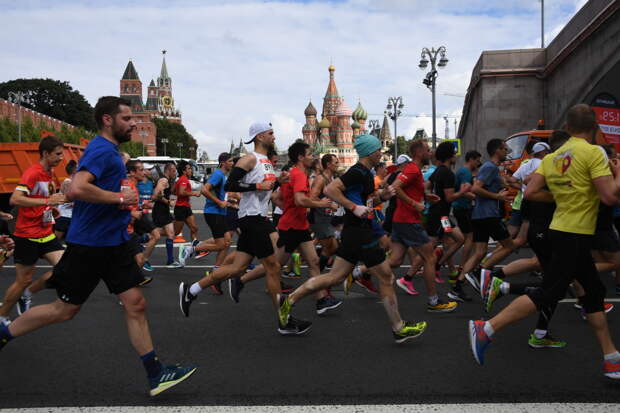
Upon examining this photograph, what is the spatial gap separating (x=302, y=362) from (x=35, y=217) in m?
3.02

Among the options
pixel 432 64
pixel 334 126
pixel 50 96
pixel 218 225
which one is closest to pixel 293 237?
pixel 218 225

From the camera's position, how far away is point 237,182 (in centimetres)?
564

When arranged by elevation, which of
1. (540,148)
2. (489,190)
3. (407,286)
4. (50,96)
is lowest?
(407,286)

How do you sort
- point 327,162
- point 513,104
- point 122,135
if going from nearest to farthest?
point 122,135
point 327,162
point 513,104

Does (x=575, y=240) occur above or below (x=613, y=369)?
above

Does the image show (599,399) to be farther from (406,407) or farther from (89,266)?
(89,266)

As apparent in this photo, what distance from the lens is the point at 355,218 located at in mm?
5316

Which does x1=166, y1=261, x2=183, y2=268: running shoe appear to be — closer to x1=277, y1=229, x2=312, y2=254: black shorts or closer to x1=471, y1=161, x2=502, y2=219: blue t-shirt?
x1=277, y1=229, x2=312, y2=254: black shorts

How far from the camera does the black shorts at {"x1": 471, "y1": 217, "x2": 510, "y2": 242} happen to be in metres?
7.37

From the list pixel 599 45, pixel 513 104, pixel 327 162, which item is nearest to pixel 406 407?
pixel 327 162

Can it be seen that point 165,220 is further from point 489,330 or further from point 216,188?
point 489,330

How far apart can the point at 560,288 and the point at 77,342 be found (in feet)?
13.0

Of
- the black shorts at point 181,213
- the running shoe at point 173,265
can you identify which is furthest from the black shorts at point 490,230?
the black shorts at point 181,213

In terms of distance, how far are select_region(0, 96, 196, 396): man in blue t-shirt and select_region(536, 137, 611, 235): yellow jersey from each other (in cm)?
280
